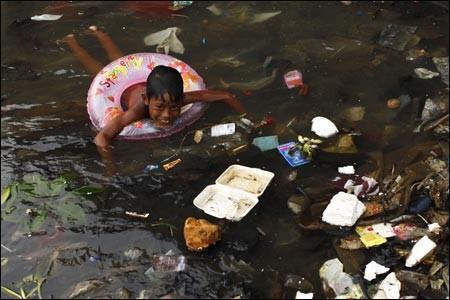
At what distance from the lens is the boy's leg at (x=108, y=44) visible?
556 cm

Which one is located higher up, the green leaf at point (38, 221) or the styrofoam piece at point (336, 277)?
the green leaf at point (38, 221)

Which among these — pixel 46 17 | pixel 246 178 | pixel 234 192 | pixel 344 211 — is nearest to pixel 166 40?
pixel 46 17

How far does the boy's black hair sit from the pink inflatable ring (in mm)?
412

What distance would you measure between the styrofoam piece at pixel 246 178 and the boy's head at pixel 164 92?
0.67 m

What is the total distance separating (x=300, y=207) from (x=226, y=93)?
1.39 metres

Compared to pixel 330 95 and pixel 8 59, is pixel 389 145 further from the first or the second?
pixel 8 59

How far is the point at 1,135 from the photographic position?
4562 mm

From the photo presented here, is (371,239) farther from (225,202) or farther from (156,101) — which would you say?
(156,101)

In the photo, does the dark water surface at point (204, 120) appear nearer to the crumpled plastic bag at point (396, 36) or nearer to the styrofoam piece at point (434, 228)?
the crumpled plastic bag at point (396, 36)

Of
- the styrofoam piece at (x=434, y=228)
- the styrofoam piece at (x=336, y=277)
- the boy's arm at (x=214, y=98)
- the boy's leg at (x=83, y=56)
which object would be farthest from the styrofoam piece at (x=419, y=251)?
the boy's leg at (x=83, y=56)

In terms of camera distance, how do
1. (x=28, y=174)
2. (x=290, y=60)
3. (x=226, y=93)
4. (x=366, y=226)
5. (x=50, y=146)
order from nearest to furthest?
(x=366, y=226) < (x=28, y=174) < (x=50, y=146) < (x=226, y=93) < (x=290, y=60)

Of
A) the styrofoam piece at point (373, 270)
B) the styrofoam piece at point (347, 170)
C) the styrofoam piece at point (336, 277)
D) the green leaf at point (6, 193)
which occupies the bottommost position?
the styrofoam piece at point (336, 277)

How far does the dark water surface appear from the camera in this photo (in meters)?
3.47

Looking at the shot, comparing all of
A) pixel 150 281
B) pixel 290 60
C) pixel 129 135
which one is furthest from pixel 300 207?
A: pixel 290 60
